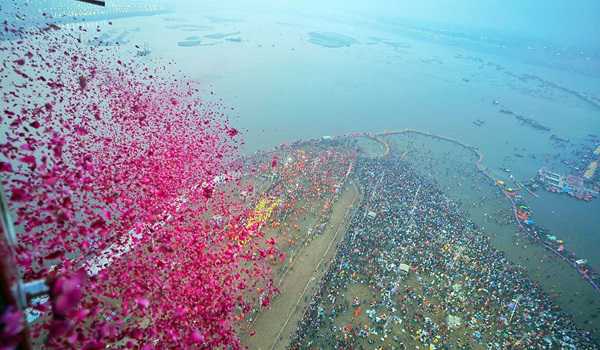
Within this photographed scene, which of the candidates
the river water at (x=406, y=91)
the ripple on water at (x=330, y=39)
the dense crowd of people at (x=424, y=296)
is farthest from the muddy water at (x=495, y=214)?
the ripple on water at (x=330, y=39)

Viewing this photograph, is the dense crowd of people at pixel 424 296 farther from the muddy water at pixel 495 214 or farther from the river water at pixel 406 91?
the river water at pixel 406 91

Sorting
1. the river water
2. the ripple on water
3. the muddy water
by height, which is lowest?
the muddy water

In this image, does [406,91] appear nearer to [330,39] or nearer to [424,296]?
[330,39]

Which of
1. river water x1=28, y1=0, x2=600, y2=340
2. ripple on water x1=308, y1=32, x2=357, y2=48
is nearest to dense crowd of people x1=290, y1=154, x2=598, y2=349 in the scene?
river water x1=28, y1=0, x2=600, y2=340

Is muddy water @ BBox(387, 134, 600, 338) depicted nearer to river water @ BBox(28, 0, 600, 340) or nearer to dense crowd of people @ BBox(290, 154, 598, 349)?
river water @ BBox(28, 0, 600, 340)

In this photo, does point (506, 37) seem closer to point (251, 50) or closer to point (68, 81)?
point (251, 50)

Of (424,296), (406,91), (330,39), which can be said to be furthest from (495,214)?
(330,39)

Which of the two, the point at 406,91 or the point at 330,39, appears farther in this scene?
the point at 330,39
